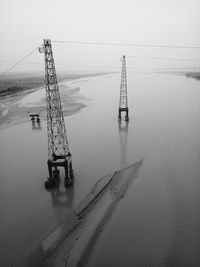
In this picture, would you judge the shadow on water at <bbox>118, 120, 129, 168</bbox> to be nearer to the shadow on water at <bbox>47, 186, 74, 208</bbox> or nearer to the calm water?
the calm water

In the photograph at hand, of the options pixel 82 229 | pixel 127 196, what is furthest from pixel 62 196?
pixel 127 196

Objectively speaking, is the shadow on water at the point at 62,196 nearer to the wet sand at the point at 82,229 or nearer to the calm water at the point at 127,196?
the calm water at the point at 127,196

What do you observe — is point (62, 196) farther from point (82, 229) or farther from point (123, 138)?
point (123, 138)

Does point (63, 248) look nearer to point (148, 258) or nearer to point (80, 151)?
point (148, 258)

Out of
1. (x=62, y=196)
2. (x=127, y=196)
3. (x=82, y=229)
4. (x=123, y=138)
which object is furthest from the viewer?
(x=123, y=138)

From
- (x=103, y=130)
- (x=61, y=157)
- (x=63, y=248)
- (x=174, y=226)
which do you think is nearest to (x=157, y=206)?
(x=174, y=226)

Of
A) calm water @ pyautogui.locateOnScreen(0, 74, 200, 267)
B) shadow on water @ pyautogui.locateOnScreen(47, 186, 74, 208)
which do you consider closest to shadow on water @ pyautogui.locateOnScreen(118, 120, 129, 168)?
calm water @ pyautogui.locateOnScreen(0, 74, 200, 267)
